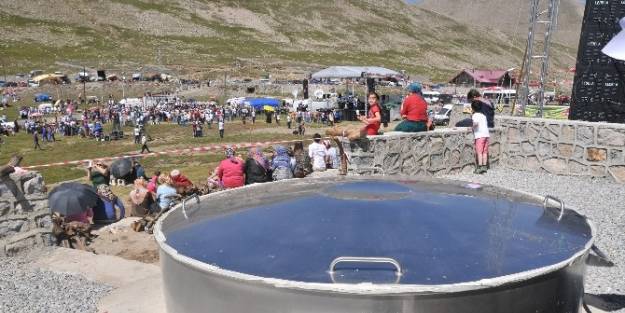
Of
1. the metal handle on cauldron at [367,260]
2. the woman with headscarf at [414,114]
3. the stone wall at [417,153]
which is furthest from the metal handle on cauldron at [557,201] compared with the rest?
the woman with headscarf at [414,114]

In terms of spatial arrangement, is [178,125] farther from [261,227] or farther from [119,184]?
[261,227]

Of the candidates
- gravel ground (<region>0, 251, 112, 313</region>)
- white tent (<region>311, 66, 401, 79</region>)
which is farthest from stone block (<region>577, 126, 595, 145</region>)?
white tent (<region>311, 66, 401, 79</region>)

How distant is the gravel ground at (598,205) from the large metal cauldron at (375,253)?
8.82 feet

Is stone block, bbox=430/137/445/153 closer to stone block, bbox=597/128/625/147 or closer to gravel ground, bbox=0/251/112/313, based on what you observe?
stone block, bbox=597/128/625/147

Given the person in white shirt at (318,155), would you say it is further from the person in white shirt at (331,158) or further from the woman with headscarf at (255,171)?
the woman with headscarf at (255,171)

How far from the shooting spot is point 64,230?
8508 mm

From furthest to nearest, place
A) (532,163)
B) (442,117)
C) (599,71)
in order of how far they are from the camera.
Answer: (442,117), (599,71), (532,163)

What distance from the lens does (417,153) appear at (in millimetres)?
10422

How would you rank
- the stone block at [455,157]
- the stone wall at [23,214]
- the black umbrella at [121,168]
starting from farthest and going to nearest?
the black umbrella at [121,168]
the stone block at [455,157]
the stone wall at [23,214]

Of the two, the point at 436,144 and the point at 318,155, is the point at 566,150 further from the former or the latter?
the point at 318,155

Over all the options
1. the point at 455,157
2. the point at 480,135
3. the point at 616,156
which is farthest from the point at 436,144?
the point at 616,156

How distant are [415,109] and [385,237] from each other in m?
7.64

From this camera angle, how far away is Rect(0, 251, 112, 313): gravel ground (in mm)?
5789

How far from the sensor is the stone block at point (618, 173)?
426 inches
